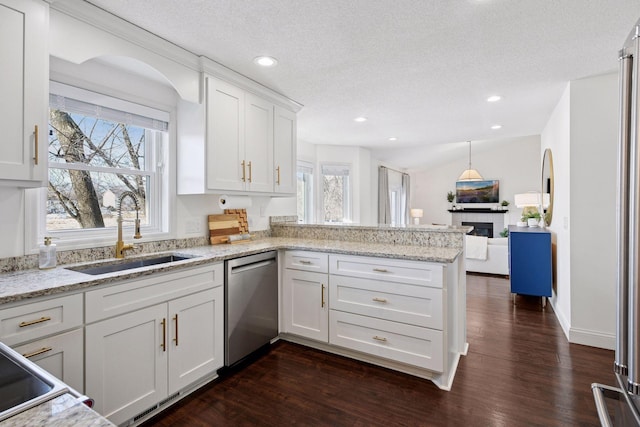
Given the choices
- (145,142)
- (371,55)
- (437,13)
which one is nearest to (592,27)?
(437,13)

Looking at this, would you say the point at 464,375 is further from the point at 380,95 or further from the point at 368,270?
the point at 380,95

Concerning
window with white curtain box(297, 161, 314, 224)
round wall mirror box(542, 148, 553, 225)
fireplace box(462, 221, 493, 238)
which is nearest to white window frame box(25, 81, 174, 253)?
window with white curtain box(297, 161, 314, 224)

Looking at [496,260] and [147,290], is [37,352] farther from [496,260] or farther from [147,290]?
[496,260]

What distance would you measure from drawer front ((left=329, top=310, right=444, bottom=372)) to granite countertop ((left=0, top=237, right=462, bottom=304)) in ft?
1.68

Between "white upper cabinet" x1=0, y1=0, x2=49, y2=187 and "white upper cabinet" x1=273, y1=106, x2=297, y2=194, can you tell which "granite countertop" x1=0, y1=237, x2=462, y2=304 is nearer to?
"white upper cabinet" x1=0, y1=0, x2=49, y2=187

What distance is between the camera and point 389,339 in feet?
7.84

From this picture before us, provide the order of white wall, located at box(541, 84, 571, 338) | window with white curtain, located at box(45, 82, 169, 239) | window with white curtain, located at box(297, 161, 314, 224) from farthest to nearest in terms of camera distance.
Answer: window with white curtain, located at box(297, 161, 314, 224)
white wall, located at box(541, 84, 571, 338)
window with white curtain, located at box(45, 82, 169, 239)

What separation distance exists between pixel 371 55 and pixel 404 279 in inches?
64.8

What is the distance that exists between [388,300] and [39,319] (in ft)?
6.53

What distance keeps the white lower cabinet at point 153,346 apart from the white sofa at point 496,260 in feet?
15.8

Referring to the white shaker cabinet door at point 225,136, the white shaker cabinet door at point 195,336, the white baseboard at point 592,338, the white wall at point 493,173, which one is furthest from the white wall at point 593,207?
the white wall at point 493,173

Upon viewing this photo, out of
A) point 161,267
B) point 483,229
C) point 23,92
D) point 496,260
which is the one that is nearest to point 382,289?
point 161,267

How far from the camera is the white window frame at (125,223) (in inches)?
73.0

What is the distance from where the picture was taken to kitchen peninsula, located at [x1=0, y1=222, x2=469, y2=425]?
7.18 feet
